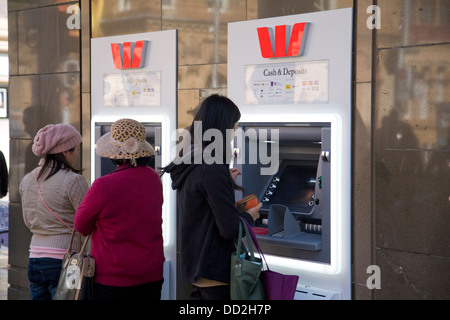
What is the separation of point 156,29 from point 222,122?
83.7 inches

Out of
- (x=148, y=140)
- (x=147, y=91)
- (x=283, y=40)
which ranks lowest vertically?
(x=148, y=140)

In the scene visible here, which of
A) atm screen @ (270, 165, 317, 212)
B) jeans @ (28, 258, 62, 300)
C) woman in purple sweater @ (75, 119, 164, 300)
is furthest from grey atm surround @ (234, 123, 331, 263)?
jeans @ (28, 258, 62, 300)

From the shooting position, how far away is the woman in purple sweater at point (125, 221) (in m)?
2.61

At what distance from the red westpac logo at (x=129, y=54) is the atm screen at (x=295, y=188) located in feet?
5.03

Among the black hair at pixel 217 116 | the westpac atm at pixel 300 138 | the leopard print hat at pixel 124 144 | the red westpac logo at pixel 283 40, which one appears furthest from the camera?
the red westpac logo at pixel 283 40

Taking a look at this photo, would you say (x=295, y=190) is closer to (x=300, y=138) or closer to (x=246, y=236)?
(x=300, y=138)

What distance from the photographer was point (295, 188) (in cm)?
374

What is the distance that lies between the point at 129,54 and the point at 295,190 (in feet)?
5.87

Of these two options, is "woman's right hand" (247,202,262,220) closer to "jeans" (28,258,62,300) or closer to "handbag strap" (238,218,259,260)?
"handbag strap" (238,218,259,260)

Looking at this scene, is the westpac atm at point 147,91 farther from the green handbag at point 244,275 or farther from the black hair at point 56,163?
the green handbag at point 244,275

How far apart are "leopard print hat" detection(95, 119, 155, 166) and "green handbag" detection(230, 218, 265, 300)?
60 cm

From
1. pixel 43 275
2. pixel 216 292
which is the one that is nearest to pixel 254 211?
pixel 216 292

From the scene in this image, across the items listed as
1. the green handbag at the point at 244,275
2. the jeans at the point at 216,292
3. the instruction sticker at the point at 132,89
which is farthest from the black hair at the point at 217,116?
the instruction sticker at the point at 132,89
